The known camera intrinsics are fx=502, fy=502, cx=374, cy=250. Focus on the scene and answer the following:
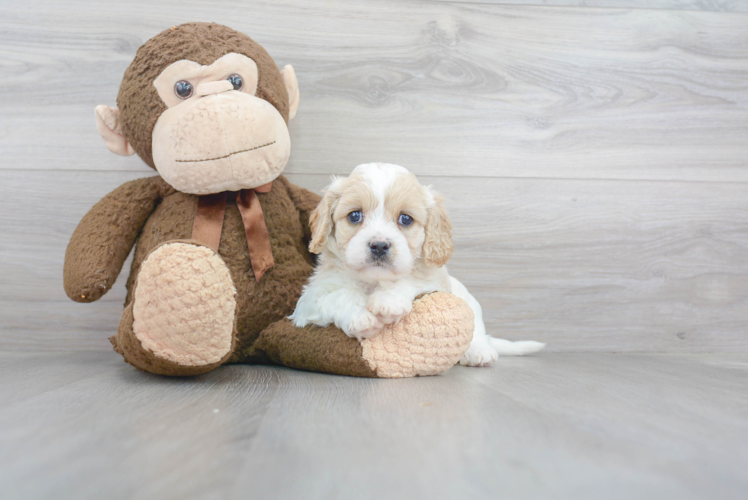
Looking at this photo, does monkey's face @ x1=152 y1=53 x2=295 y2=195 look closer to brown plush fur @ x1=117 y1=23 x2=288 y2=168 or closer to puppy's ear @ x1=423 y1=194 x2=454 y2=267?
brown plush fur @ x1=117 y1=23 x2=288 y2=168

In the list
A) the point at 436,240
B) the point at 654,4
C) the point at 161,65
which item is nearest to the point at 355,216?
the point at 436,240

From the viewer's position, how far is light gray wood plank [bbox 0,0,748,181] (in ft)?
4.27

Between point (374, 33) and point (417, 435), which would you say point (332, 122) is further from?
point (417, 435)

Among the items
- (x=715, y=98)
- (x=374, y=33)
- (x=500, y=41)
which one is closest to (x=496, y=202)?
(x=500, y=41)

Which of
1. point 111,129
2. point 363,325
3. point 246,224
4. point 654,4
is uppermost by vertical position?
point 654,4

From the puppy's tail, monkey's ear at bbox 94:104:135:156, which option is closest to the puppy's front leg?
the puppy's tail

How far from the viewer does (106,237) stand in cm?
102

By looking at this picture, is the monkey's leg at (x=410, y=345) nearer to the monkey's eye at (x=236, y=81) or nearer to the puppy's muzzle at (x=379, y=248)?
the puppy's muzzle at (x=379, y=248)

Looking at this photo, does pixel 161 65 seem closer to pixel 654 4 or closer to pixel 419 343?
pixel 419 343

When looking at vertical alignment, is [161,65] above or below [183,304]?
above

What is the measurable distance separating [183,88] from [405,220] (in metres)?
0.50

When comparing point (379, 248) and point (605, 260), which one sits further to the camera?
point (605, 260)

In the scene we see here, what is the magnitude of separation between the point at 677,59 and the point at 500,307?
34.4 inches

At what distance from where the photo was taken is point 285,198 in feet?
3.74
